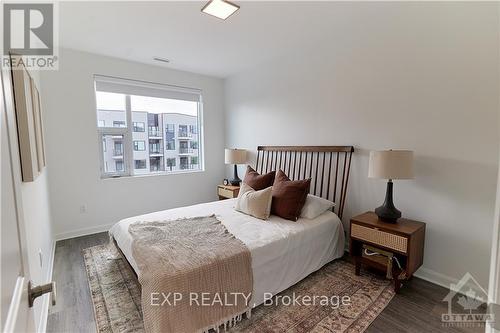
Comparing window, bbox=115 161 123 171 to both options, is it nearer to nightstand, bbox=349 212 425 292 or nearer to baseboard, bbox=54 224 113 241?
baseboard, bbox=54 224 113 241

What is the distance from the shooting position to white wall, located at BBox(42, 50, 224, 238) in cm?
325

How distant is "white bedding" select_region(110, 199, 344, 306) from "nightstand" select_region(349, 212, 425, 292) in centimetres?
32

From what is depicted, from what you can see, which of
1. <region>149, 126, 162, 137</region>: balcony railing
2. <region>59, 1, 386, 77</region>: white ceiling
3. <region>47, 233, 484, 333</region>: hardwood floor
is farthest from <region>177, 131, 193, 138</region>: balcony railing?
<region>47, 233, 484, 333</region>: hardwood floor

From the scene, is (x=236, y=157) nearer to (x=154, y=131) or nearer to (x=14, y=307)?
(x=154, y=131)

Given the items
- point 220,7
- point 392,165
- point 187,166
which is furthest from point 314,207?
point 187,166

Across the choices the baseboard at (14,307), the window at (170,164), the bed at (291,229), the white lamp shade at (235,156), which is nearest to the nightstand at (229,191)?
the white lamp shade at (235,156)

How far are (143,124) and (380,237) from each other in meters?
3.75

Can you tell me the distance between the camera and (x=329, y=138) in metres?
3.07

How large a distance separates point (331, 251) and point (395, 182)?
3.29 feet

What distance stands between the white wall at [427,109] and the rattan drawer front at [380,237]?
1.66ft

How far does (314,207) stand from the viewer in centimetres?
271

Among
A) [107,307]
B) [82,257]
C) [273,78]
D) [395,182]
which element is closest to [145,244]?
[107,307]

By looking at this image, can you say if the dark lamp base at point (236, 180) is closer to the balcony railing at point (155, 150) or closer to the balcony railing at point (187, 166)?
the balcony railing at point (187, 166)

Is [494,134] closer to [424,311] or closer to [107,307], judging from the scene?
[424,311]
